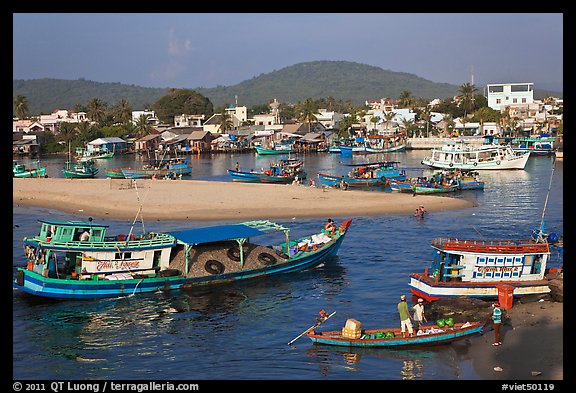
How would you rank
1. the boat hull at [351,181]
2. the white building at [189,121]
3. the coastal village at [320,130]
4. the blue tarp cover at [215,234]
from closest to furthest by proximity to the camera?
the blue tarp cover at [215,234], the boat hull at [351,181], the coastal village at [320,130], the white building at [189,121]

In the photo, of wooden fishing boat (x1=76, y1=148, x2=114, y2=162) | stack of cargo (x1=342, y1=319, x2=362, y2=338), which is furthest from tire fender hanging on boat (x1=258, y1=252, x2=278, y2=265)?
wooden fishing boat (x1=76, y1=148, x2=114, y2=162)

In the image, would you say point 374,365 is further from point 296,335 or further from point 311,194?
point 311,194

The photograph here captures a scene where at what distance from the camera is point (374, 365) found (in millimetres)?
21000

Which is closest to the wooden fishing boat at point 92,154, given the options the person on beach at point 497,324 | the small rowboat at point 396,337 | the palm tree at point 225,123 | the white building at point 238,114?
the palm tree at point 225,123

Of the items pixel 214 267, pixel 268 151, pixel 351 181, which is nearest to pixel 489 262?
pixel 214 267

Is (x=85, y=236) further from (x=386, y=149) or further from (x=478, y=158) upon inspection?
(x=386, y=149)

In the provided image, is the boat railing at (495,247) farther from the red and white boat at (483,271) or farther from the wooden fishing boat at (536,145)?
the wooden fishing boat at (536,145)

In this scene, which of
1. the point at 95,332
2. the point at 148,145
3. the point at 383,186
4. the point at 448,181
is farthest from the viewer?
the point at 148,145

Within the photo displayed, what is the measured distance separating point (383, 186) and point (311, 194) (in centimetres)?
1284

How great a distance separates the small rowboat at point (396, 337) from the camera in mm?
22109

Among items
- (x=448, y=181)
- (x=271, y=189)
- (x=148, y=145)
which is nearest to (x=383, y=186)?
(x=448, y=181)

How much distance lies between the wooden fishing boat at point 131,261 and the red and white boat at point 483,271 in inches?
317

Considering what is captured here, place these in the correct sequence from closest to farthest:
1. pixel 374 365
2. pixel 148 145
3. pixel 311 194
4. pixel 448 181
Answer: pixel 374 365, pixel 311 194, pixel 448 181, pixel 148 145

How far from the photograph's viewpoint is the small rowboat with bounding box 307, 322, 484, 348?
72.5 ft
